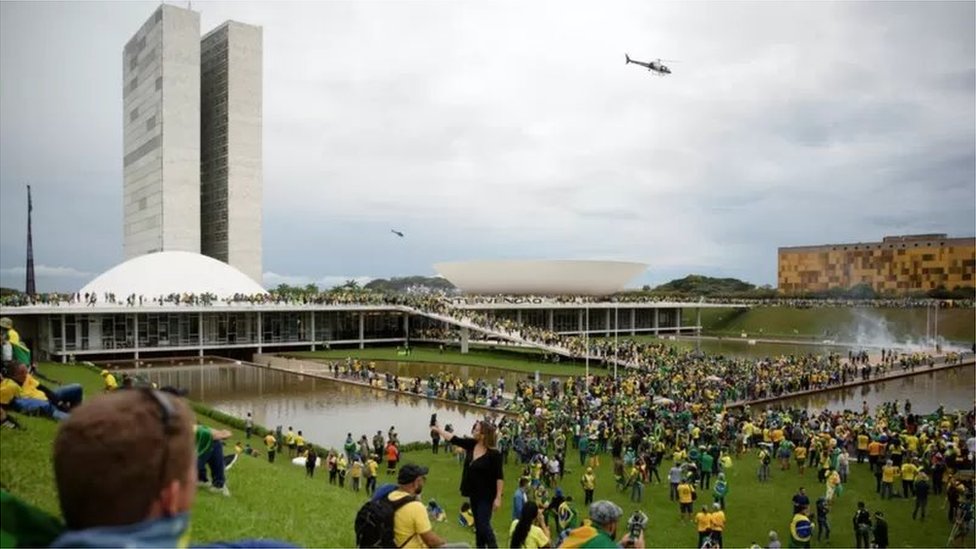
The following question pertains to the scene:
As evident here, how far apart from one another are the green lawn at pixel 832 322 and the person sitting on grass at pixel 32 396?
54894 millimetres

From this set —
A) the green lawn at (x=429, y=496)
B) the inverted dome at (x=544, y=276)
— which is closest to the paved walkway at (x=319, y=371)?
the green lawn at (x=429, y=496)

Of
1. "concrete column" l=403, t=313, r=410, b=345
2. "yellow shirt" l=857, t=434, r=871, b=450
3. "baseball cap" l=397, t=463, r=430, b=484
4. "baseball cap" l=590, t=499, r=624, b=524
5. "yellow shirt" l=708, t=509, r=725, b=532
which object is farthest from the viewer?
"concrete column" l=403, t=313, r=410, b=345

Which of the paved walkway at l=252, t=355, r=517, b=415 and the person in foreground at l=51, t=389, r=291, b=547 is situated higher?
the person in foreground at l=51, t=389, r=291, b=547

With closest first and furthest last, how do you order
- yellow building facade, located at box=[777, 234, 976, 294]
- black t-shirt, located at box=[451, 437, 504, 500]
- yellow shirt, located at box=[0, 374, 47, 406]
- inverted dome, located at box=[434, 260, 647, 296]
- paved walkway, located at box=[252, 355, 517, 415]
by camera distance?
black t-shirt, located at box=[451, 437, 504, 500] → yellow shirt, located at box=[0, 374, 47, 406] → paved walkway, located at box=[252, 355, 517, 415] → inverted dome, located at box=[434, 260, 647, 296] → yellow building facade, located at box=[777, 234, 976, 294]

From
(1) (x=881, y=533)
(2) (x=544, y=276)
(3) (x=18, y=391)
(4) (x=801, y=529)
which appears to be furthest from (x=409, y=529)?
(2) (x=544, y=276)

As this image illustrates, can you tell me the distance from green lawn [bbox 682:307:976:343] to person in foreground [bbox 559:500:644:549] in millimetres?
55018

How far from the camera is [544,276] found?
57.9 meters

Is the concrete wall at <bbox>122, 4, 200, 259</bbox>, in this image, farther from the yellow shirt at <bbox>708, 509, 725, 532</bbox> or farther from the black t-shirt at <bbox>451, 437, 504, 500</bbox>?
the black t-shirt at <bbox>451, 437, 504, 500</bbox>

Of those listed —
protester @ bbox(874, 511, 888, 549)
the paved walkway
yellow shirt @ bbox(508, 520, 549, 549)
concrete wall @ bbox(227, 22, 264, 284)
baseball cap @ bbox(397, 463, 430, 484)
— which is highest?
concrete wall @ bbox(227, 22, 264, 284)

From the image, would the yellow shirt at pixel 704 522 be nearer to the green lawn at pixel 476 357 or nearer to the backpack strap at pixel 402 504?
the backpack strap at pixel 402 504

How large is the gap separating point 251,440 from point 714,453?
35.8 feet

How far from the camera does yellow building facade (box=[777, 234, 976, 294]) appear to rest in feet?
207

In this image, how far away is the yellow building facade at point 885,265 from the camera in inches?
2485

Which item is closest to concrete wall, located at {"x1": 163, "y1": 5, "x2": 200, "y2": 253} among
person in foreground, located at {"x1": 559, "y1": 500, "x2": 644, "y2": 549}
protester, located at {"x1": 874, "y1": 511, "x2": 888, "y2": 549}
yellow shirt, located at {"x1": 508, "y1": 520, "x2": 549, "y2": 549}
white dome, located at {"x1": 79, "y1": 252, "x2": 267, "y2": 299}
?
white dome, located at {"x1": 79, "y1": 252, "x2": 267, "y2": 299}
